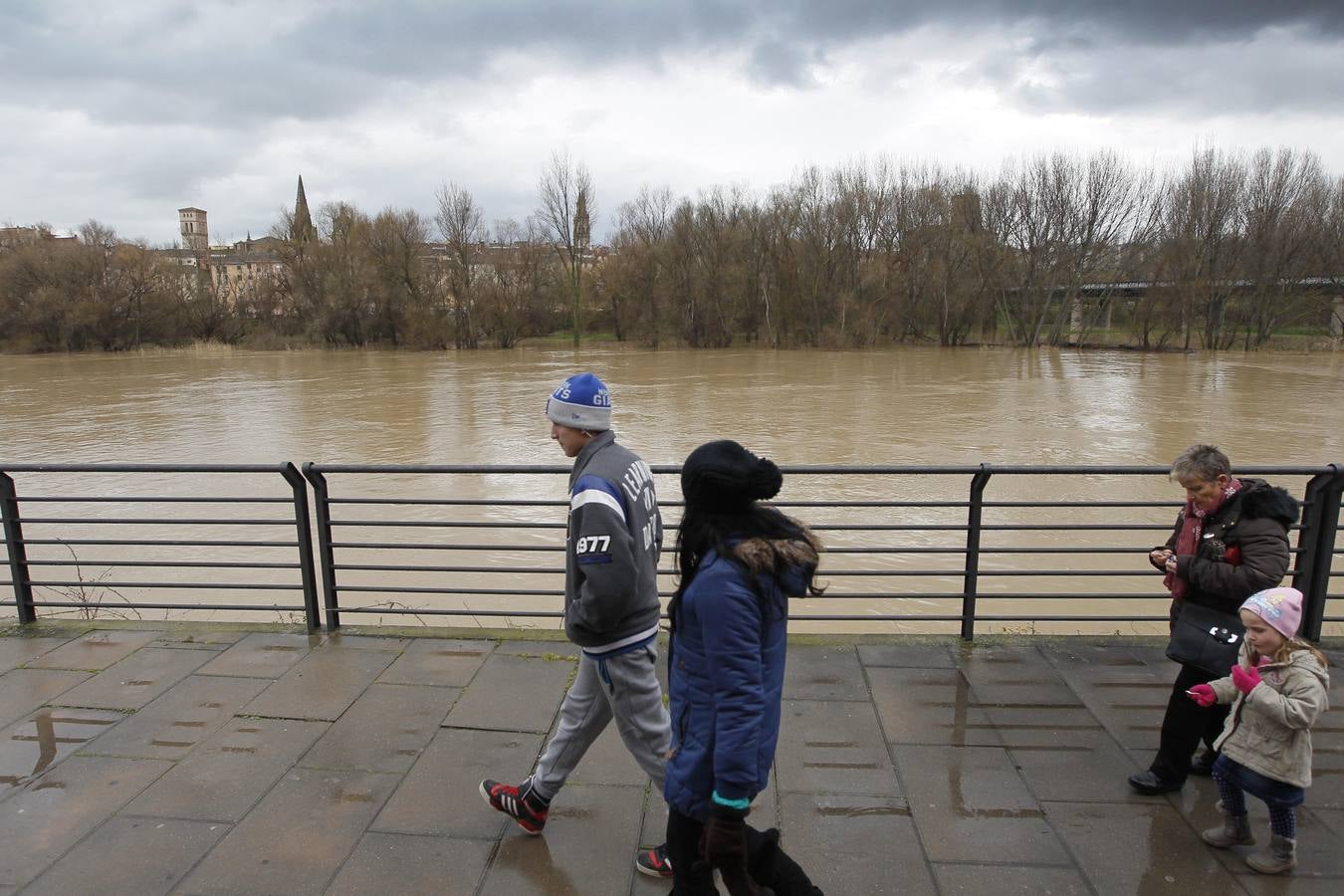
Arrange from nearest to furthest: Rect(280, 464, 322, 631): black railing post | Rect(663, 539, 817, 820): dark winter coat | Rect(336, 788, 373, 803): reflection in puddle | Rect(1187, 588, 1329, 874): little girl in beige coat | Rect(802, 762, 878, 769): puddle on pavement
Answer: Rect(663, 539, 817, 820): dark winter coat < Rect(1187, 588, 1329, 874): little girl in beige coat < Rect(336, 788, 373, 803): reflection in puddle < Rect(802, 762, 878, 769): puddle on pavement < Rect(280, 464, 322, 631): black railing post

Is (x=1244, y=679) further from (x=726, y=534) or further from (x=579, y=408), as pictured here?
(x=579, y=408)

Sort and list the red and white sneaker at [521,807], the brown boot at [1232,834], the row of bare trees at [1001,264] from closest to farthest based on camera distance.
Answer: the brown boot at [1232,834] → the red and white sneaker at [521,807] → the row of bare trees at [1001,264]

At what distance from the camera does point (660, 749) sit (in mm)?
2746

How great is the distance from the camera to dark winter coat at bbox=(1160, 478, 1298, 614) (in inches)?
112

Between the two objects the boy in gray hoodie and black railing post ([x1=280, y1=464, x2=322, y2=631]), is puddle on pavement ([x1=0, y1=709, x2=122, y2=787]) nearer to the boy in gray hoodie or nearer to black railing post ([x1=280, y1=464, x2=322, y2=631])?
black railing post ([x1=280, y1=464, x2=322, y2=631])

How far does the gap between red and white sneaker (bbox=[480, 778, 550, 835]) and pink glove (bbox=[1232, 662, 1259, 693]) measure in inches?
92.9

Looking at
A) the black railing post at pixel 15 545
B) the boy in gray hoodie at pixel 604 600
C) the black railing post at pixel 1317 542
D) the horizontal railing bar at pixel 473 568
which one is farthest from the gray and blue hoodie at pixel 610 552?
the black railing post at pixel 15 545

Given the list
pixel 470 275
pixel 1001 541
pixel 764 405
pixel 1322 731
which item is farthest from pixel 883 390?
pixel 470 275

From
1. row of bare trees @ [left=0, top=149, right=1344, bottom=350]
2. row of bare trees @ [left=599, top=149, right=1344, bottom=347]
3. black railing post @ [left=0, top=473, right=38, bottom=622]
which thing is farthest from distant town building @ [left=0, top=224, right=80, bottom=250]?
black railing post @ [left=0, top=473, right=38, bottom=622]

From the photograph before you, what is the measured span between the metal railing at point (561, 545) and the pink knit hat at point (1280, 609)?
121 cm

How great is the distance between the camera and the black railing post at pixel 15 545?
4891 mm

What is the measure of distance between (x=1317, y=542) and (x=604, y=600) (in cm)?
405

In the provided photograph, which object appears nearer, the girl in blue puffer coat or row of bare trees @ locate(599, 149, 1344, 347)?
the girl in blue puffer coat

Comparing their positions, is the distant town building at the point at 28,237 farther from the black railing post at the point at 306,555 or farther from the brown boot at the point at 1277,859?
the brown boot at the point at 1277,859
